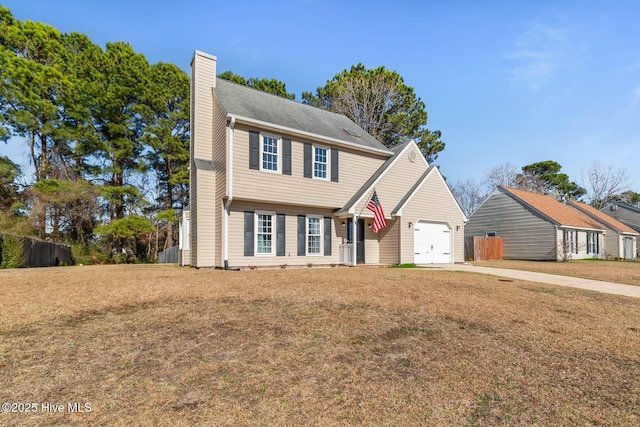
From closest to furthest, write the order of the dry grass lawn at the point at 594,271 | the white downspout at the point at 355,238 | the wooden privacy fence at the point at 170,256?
the dry grass lawn at the point at 594,271 < the white downspout at the point at 355,238 < the wooden privacy fence at the point at 170,256

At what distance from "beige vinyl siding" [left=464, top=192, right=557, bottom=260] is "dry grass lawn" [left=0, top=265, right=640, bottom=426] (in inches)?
775

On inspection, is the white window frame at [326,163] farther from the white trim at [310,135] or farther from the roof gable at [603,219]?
the roof gable at [603,219]

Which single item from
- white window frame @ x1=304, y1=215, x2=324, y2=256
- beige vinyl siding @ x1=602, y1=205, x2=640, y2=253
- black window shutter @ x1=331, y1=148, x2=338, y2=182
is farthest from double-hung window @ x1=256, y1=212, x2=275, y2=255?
beige vinyl siding @ x1=602, y1=205, x2=640, y2=253

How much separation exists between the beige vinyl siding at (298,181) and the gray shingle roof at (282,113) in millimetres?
636

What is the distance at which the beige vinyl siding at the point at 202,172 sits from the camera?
13484 mm

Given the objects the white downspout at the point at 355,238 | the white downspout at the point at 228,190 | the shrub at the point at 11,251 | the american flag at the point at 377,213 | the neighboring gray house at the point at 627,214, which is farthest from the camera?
the neighboring gray house at the point at 627,214

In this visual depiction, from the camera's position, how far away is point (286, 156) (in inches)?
556

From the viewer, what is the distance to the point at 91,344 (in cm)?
407

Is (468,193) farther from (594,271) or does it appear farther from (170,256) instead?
(170,256)

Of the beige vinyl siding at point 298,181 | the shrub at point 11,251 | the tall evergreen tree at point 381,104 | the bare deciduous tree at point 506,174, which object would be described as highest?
the tall evergreen tree at point 381,104

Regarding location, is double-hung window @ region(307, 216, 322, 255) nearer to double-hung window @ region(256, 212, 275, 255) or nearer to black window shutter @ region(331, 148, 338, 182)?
double-hung window @ region(256, 212, 275, 255)

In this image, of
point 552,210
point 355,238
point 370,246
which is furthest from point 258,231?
point 552,210

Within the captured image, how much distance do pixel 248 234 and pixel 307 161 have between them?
4.08 meters

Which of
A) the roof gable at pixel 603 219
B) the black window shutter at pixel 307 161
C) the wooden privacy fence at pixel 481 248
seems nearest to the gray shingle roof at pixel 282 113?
the black window shutter at pixel 307 161
